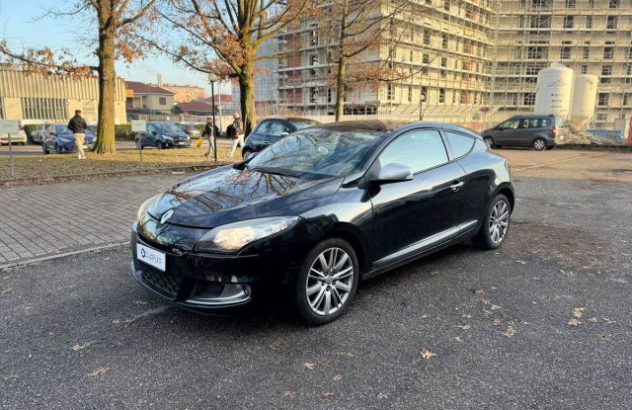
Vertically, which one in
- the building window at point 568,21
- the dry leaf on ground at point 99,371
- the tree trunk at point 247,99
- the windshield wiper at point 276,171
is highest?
the building window at point 568,21

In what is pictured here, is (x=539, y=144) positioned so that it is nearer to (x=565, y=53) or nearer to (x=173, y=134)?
(x=173, y=134)

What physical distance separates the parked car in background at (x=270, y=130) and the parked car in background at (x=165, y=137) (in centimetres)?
1110

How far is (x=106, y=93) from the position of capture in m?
16.6

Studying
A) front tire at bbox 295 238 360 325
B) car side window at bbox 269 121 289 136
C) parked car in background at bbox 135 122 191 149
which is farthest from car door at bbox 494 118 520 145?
front tire at bbox 295 238 360 325

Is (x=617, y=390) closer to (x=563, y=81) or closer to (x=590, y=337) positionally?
(x=590, y=337)

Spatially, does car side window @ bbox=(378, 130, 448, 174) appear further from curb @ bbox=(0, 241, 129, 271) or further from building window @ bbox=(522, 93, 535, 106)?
building window @ bbox=(522, 93, 535, 106)

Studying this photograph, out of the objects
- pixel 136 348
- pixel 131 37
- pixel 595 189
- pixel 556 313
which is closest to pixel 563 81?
pixel 595 189

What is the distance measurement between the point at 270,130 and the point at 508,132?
15025 mm

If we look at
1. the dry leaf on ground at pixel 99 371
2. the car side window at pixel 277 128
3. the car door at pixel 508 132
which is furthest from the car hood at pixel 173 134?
the dry leaf on ground at pixel 99 371

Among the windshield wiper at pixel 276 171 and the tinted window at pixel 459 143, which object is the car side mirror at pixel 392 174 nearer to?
the windshield wiper at pixel 276 171

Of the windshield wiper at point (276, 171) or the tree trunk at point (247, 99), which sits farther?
the tree trunk at point (247, 99)

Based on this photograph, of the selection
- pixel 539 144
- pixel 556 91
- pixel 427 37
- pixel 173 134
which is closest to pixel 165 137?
pixel 173 134

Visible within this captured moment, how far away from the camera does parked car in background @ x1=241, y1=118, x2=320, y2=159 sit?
1362cm

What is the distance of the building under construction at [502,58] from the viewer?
61406 millimetres
